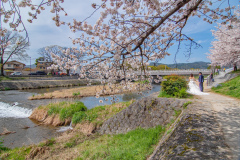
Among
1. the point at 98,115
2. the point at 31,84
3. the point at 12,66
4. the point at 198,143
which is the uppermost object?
the point at 12,66

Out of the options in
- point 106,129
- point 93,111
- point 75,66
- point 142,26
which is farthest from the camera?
point 93,111

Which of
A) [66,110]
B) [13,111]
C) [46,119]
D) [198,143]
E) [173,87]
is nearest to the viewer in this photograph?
[198,143]

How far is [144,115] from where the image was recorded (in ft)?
22.6

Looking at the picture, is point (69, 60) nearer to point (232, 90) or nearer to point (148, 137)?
point (148, 137)

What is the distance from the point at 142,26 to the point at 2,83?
105ft

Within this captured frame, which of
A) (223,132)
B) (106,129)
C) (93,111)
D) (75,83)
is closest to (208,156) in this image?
(223,132)

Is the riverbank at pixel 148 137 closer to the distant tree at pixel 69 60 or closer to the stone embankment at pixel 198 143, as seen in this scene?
the stone embankment at pixel 198 143

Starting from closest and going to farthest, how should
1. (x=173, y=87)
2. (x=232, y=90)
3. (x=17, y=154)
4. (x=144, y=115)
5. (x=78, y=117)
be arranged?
(x=17, y=154) → (x=144, y=115) → (x=173, y=87) → (x=78, y=117) → (x=232, y=90)

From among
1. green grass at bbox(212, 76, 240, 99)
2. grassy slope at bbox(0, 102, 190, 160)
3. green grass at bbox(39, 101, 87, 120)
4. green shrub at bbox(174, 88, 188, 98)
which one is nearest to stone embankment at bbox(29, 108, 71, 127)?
green grass at bbox(39, 101, 87, 120)

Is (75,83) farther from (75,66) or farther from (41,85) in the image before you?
(75,66)

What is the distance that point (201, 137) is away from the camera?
3240 mm

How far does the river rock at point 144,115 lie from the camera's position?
6254 mm

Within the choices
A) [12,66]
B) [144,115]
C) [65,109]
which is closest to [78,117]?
[65,109]

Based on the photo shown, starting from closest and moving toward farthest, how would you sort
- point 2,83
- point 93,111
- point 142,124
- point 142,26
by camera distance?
point 142,26 < point 142,124 < point 93,111 < point 2,83
